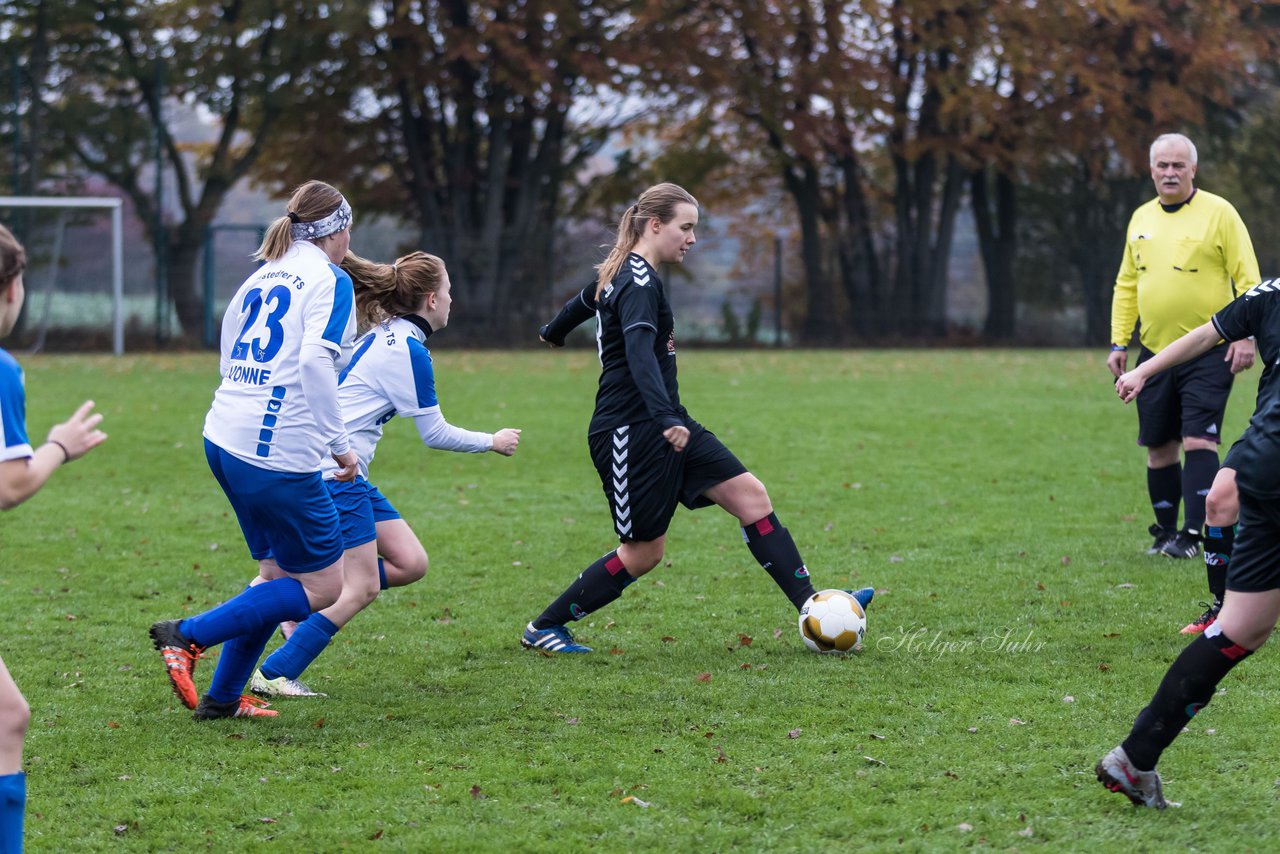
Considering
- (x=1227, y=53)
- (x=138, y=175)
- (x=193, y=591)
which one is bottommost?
(x=193, y=591)

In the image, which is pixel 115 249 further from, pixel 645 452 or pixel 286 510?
pixel 286 510

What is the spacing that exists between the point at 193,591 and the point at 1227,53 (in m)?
28.0

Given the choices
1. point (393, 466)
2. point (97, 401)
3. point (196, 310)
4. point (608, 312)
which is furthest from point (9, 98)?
point (608, 312)

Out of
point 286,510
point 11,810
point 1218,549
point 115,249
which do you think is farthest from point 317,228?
point 115,249

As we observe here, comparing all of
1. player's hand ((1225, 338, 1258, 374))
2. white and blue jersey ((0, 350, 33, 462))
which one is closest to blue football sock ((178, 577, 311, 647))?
white and blue jersey ((0, 350, 33, 462))

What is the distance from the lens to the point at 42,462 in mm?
3369

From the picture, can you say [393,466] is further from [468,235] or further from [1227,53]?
[1227,53]

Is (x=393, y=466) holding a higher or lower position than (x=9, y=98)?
lower

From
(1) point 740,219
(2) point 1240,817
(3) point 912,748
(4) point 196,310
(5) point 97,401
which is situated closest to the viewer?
(2) point 1240,817

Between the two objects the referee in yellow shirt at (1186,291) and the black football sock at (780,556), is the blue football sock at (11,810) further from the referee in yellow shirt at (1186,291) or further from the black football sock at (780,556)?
the referee in yellow shirt at (1186,291)

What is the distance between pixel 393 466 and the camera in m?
11.9

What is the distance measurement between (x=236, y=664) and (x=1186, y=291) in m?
4.99

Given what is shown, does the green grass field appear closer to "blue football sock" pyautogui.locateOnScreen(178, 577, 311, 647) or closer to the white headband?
"blue football sock" pyautogui.locateOnScreen(178, 577, 311, 647)

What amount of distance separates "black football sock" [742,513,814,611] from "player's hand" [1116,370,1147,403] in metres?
1.60
